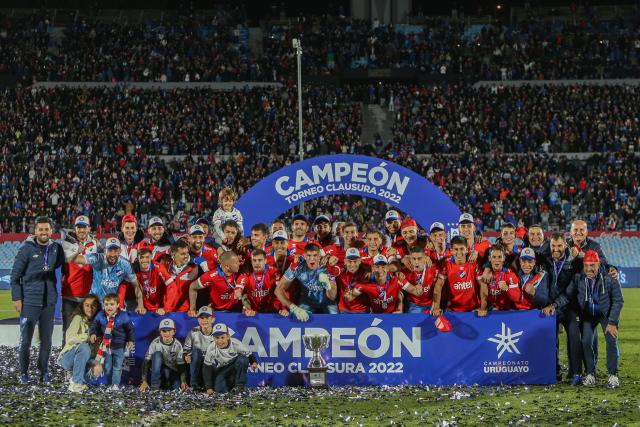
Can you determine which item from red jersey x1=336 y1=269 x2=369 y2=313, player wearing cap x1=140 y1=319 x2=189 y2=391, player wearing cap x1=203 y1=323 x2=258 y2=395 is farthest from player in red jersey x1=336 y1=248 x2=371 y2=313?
player wearing cap x1=140 y1=319 x2=189 y2=391

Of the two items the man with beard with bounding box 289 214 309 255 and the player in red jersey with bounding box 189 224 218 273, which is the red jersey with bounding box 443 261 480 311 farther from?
the player in red jersey with bounding box 189 224 218 273

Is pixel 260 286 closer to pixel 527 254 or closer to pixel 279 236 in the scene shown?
pixel 279 236

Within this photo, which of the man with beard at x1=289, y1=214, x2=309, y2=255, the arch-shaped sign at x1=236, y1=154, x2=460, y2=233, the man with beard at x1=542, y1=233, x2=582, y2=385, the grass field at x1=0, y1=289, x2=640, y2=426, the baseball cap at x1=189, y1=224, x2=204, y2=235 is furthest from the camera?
the arch-shaped sign at x1=236, y1=154, x2=460, y2=233

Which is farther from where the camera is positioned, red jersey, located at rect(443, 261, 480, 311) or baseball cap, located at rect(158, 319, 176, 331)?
red jersey, located at rect(443, 261, 480, 311)

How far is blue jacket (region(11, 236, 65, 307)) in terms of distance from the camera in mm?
11203

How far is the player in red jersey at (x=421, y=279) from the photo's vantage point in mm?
10906

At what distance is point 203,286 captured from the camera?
36.1 feet

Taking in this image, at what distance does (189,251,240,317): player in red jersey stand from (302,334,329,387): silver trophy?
1.03 metres

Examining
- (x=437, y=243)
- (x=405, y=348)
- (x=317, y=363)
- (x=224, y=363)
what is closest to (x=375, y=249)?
(x=437, y=243)

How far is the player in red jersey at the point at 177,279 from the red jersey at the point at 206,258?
0.14 m

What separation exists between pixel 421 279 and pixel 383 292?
467mm

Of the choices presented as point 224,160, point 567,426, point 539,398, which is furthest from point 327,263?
point 224,160

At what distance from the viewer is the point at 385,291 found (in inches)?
436

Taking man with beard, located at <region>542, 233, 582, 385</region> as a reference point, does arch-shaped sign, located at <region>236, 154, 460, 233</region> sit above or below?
above
